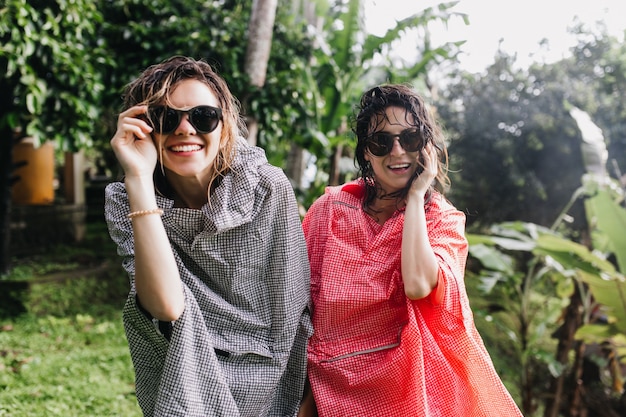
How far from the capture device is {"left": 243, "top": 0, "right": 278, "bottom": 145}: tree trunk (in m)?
3.79

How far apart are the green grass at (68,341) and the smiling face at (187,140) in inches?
80.8

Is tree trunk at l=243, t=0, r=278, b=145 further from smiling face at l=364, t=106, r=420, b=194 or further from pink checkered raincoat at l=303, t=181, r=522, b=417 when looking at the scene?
pink checkered raincoat at l=303, t=181, r=522, b=417

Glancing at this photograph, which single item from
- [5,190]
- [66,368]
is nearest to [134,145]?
[66,368]

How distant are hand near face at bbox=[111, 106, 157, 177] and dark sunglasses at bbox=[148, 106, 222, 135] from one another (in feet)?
0.09

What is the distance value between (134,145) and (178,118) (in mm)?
136

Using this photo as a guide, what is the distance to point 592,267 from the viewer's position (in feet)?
10.9

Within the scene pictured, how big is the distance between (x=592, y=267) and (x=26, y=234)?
553cm

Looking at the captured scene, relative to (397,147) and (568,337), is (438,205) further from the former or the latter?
(568,337)

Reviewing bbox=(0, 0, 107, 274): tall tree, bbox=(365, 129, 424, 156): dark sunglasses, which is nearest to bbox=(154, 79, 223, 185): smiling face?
bbox=(365, 129, 424, 156): dark sunglasses

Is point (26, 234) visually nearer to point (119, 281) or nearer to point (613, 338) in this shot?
point (119, 281)

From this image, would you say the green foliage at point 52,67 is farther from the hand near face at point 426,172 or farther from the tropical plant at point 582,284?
the tropical plant at point 582,284

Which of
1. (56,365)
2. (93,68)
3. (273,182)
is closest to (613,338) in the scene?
(273,182)

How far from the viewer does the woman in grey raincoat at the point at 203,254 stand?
1.29 metres

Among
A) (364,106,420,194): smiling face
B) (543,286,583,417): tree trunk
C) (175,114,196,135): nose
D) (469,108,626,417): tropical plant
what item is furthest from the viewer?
(543,286,583,417): tree trunk
